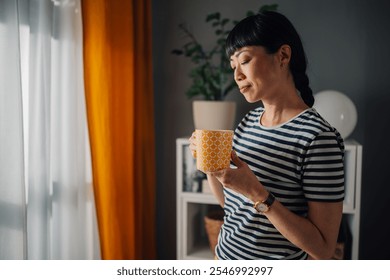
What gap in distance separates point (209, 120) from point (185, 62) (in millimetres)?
517

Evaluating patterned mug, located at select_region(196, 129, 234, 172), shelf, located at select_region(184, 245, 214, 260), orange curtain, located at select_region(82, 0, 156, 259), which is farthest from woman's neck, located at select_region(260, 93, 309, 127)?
shelf, located at select_region(184, 245, 214, 260)

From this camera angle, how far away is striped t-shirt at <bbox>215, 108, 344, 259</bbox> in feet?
2.23

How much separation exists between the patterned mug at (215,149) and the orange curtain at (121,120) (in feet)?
3.13

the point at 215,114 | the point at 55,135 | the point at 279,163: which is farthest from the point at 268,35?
the point at 215,114

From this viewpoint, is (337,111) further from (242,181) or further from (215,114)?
(242,181)

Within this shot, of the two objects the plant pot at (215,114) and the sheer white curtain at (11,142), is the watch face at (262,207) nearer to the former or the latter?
the sheer white curtain at (11,142)

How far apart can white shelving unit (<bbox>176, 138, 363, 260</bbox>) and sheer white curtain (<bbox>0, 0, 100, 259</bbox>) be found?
0.46 metres

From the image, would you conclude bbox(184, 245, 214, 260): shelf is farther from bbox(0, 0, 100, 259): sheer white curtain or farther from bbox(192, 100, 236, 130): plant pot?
bbox(192, 100, 236, 130): plant pot

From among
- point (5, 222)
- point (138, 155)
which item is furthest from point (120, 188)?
point (5, 222)

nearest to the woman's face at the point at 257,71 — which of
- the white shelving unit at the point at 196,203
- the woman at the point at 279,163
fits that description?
the woman at the point at 279,163

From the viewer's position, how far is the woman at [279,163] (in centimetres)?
68

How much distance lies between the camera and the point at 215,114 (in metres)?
1.83

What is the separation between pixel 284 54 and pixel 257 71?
7 cm

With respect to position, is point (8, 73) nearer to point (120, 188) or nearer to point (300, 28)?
point (120, 188)
